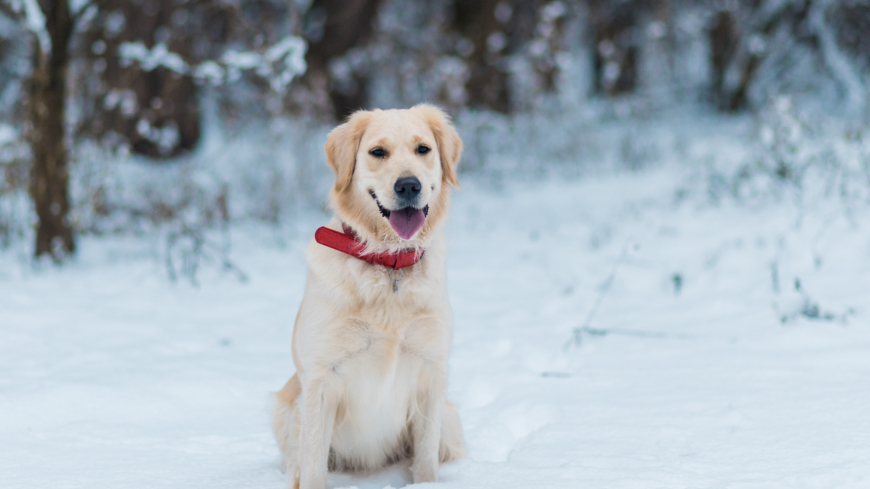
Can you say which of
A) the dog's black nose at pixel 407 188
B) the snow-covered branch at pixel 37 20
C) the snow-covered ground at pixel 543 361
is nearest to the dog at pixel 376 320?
the dog's black nose at pixel 407 188

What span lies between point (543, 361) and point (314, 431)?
167 cm

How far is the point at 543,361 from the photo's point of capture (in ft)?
12.0

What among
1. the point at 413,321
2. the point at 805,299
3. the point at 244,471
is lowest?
the point at 244,471

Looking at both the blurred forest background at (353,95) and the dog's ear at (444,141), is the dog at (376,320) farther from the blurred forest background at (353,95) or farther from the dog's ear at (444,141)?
the blurred forest background at (353,95)

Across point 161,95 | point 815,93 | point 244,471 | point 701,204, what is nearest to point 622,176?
point 701,204

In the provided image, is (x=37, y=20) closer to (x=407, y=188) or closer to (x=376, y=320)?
(x=407, y=188)

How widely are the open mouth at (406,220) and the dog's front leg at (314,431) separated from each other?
1.83ft

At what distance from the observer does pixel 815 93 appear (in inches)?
493

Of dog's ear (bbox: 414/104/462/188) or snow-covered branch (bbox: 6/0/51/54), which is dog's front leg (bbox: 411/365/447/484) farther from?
snow-covered branch (bbox: 6/0/51/54)

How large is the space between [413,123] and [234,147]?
8.40 meters

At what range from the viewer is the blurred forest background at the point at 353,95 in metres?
5.66

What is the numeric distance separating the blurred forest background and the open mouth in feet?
10.5

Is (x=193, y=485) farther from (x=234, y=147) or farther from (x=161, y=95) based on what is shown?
(x=161, y=95)

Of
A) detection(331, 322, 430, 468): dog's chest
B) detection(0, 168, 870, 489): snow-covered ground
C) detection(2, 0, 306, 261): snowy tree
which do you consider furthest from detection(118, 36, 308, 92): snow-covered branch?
detection(331, 322, 430, 468): dog's chest
